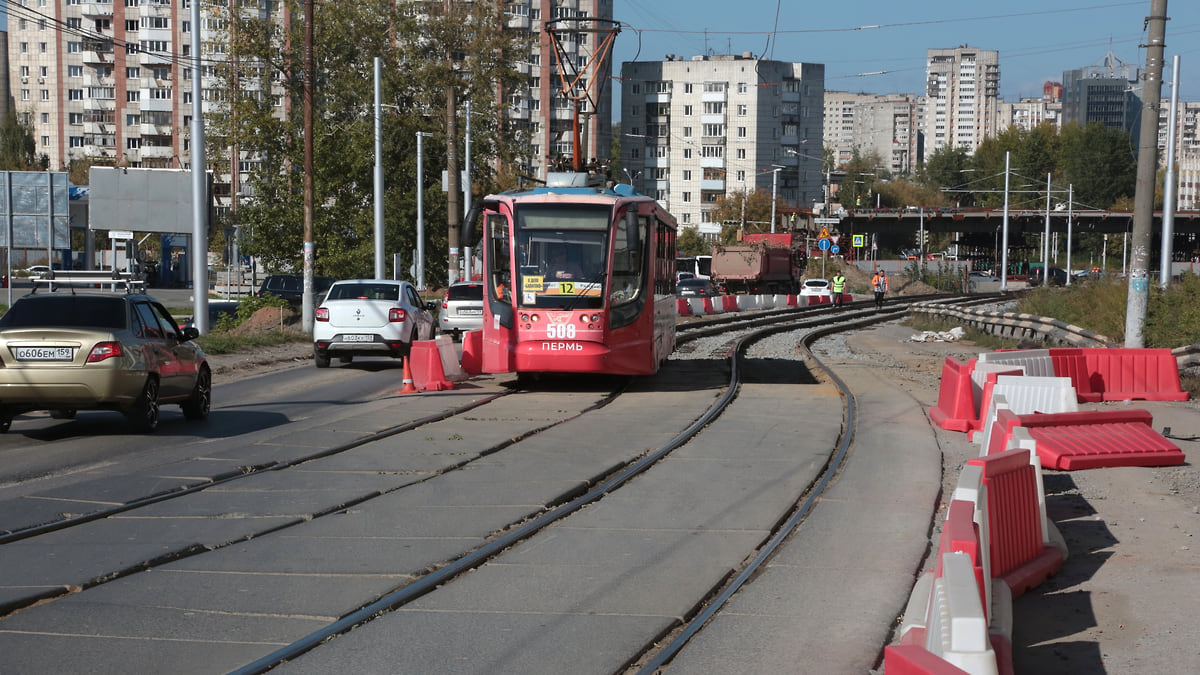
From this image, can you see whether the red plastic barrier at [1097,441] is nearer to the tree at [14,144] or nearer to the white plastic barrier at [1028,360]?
the white plastic barrier at [1028,360]

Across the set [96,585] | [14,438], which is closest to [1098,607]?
[96,585]

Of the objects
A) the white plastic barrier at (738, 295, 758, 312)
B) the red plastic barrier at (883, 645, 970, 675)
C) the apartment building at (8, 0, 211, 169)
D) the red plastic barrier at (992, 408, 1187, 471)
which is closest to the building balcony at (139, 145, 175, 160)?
the apartment building at (8, 0, 211, 169)

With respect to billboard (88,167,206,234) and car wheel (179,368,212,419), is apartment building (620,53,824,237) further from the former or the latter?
car wheel (179,368,212,419)

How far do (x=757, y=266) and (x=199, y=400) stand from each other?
54.6m

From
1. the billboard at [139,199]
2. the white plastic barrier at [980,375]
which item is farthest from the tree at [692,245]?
the white plastic barrier at [980,375]

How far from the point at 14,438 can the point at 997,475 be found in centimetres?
1063

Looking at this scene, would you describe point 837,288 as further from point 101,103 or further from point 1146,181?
point 101,103

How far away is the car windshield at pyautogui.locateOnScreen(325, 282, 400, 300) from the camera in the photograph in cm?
2552

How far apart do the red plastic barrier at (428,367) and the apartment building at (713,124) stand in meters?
113

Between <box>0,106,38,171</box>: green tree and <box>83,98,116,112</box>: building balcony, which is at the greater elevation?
<box>83,98,116,112</box>: building balcony

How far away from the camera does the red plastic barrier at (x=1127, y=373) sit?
62.3ft

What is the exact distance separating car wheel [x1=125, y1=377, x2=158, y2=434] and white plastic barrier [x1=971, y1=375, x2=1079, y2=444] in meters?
9.30

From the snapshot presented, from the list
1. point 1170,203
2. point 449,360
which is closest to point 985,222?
point 1170,203

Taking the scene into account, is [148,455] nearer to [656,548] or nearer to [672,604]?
[656,548]
